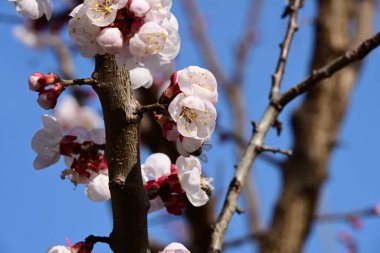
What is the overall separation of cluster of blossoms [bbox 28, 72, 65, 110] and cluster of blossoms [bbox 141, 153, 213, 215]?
29 cm

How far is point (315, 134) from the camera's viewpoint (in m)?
3.47

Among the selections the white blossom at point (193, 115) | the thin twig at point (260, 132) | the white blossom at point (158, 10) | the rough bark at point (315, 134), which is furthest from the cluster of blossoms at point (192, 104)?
the rough bark at point (315, 134)

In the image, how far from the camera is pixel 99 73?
1048 millimetres

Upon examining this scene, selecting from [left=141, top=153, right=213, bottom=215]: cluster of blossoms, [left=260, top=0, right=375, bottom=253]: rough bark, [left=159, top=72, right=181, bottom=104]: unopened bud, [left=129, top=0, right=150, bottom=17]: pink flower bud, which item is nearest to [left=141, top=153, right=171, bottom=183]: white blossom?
[left=141, top=153, right=213, bottom=215]: cluster of blossoms

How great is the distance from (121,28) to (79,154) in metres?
0.34

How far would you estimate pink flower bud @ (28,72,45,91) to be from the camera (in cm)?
107

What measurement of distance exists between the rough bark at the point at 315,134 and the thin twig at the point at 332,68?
1780 millimetres

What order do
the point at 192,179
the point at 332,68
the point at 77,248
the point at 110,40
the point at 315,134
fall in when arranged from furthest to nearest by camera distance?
the point at 315,134
the point at 332,68
the point at 192,179
the point at 77,248
the point at 110,40

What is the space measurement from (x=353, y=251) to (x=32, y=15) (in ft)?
13.8

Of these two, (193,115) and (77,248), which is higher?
(193,115)

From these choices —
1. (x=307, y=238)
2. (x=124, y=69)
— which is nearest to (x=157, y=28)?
(x=124, y=69)

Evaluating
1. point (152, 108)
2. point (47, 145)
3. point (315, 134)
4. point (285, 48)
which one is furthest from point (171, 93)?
point (315, 134)

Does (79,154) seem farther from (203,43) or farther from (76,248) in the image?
(203,43)

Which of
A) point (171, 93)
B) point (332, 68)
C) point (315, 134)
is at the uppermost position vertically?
point (315, 134)
